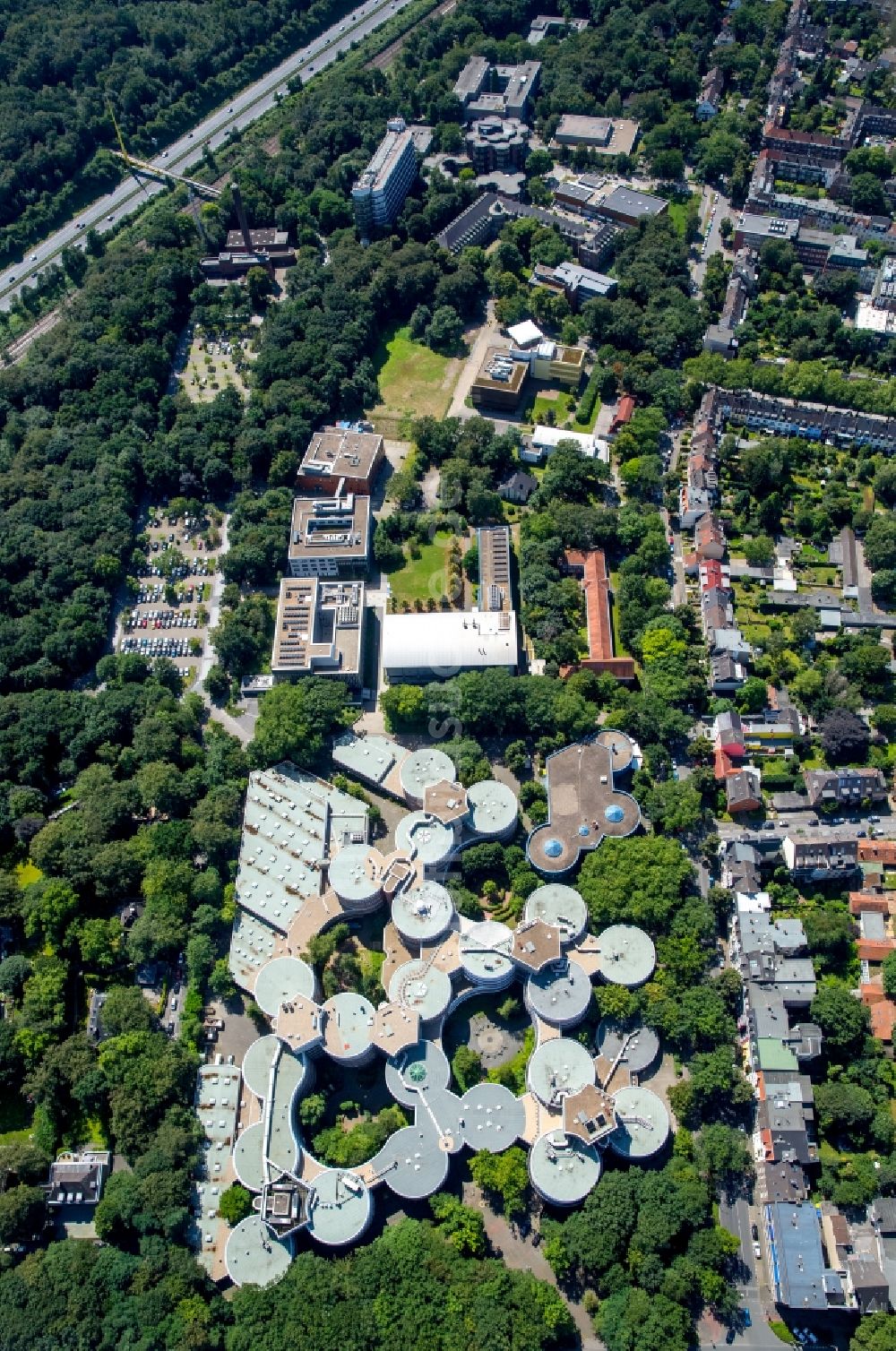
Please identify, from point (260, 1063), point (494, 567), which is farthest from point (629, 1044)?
point (494, 567)

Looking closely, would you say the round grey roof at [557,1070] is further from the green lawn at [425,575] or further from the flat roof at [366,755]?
the green lawn at [425,575]

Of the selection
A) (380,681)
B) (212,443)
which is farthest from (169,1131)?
(212,443)

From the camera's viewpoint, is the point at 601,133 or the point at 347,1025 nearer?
the point at 347,1025

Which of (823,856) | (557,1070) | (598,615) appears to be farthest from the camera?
(598,615)

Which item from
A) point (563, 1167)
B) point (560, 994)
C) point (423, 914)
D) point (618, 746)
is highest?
point (618, 746)

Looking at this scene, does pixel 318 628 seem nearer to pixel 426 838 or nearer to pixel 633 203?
pixel 426 838

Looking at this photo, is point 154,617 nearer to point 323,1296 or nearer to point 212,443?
point 212,443
